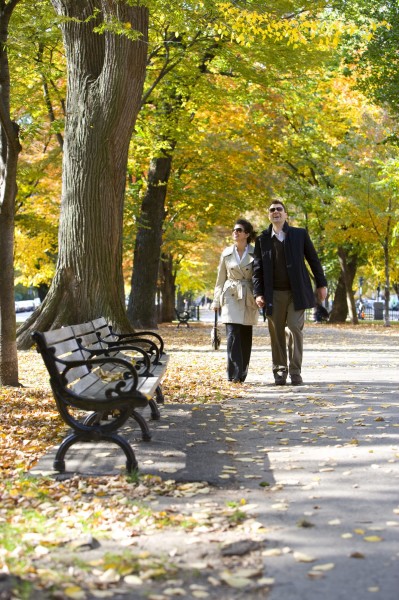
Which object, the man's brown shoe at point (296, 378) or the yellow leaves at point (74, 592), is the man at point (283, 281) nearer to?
the man's brown shoe at point (296, 378)

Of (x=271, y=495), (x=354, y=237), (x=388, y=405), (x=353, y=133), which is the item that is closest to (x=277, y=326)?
(x=388, y=405)

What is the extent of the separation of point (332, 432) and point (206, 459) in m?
1.54

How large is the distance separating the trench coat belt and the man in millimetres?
280

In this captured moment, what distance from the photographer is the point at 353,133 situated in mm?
34906

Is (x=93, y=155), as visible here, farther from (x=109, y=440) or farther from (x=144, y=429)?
A: (x=109, y=440)

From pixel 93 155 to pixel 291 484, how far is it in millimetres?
9009

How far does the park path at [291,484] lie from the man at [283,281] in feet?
2.05

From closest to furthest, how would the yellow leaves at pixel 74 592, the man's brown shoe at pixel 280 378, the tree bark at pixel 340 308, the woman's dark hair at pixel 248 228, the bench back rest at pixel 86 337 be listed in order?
the yellow leaves at pixel 74 592 → the bench back rest at pixel 86 337 → the man's brown shoe at pixel 280 378 → the woman's dark hair at pixel 248 228 → the tree bark at pixel 340 308

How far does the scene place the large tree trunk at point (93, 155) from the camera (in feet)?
44.5

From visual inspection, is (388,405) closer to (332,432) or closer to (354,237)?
(332,432)

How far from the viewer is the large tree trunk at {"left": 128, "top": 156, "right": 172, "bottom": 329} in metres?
26.0

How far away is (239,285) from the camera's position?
1126 cm

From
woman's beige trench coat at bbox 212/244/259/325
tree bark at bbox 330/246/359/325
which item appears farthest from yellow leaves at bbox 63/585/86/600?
tree bark at bbox 330/246/359/325

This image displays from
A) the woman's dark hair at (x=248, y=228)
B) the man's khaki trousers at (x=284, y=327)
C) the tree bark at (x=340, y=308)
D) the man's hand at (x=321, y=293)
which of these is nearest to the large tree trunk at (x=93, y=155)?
the woman's dark hair at (x=248, y=228)
